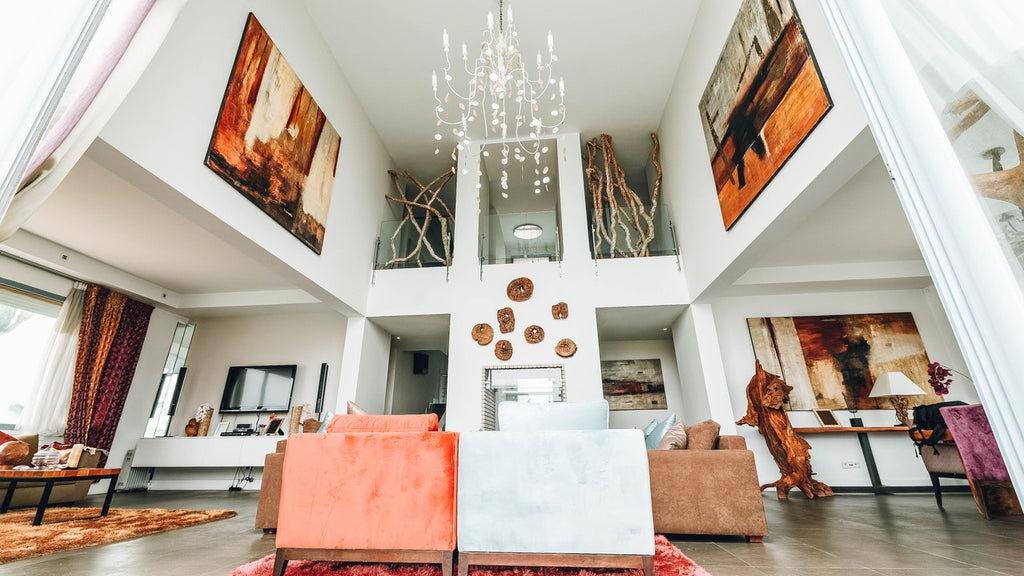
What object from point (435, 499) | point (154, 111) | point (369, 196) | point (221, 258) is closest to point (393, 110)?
point (369, 196)

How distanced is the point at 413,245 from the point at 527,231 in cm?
186

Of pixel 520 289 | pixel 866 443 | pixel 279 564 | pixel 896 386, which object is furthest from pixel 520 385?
pixel 896 386

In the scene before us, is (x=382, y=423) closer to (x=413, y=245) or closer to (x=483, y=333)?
(x=483, y=333)

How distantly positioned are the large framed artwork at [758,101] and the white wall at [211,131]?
4475 millimetres

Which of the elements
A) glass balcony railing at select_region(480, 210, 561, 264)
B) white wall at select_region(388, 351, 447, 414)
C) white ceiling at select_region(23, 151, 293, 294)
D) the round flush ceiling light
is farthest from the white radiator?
the round flush ceiling light

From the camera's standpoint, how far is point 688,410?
6.09 meters

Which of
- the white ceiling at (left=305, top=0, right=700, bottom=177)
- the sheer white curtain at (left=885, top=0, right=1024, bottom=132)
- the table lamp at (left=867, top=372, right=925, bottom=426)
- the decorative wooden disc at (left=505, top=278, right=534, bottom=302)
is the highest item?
the white ceiling at (left=305, top=0, right=700, bottom=177)

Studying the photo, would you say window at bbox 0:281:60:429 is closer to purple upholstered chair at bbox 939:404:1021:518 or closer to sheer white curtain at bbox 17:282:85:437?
sheer white curtain at bbox 17:282:85:437

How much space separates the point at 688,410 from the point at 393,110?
622 centimetres

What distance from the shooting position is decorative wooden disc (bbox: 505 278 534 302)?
621 cm

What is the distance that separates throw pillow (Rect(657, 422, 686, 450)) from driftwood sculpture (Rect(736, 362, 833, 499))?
2.45 meters

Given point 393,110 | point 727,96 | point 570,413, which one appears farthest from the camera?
point 393,110

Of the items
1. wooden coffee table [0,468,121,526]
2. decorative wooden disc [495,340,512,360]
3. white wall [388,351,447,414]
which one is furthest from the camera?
white wall [388,351,447,414]

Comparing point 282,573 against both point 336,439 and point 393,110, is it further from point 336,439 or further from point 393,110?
point 393,110
